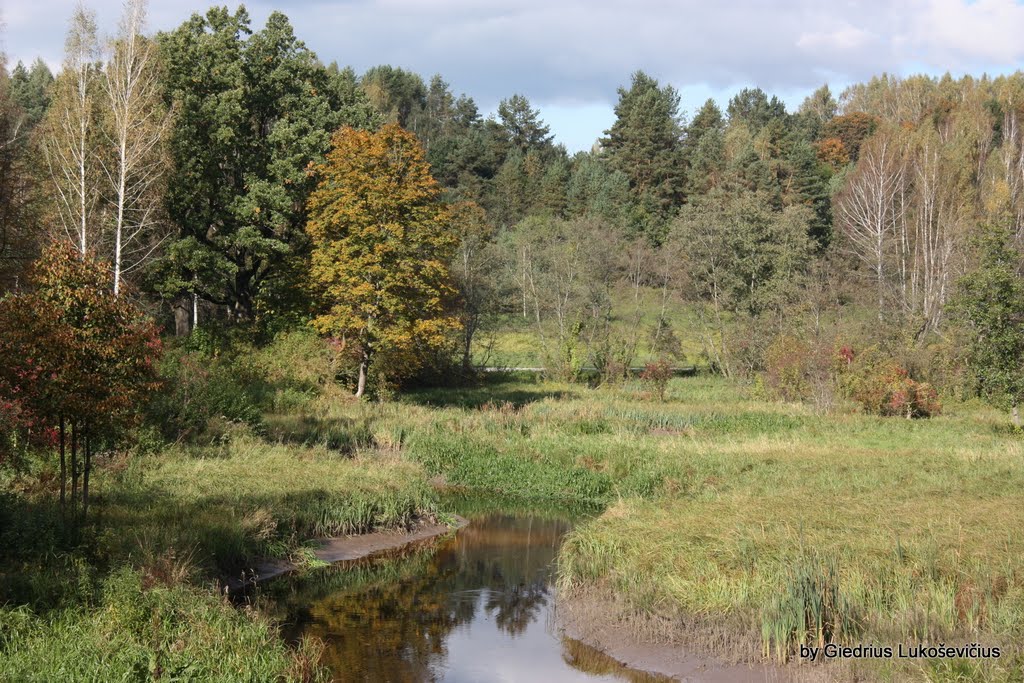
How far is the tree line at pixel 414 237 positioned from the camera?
3884 cm

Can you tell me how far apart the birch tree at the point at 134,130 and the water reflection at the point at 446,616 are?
2188cm

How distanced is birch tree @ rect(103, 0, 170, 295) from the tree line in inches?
5.1

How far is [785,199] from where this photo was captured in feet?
272

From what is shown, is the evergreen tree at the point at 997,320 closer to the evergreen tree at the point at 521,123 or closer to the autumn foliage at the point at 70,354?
the autumn foliage at the point at 70,354

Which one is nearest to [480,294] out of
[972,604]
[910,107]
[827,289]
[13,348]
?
[827,289]

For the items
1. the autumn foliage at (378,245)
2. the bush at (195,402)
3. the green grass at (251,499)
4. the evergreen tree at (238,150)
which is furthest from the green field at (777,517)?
the evergreen tree at (238,150)

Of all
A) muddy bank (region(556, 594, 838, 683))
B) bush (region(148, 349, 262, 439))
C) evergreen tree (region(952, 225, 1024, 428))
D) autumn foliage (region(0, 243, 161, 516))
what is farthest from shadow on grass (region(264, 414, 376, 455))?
evergreen tree (region(952, 225, 1024, 428))

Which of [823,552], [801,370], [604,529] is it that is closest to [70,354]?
[604,529]

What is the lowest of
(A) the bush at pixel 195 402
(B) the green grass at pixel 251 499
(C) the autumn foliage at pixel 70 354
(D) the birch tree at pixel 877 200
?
(B) the green grass at pixel 251 499

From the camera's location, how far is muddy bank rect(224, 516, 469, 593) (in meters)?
19.3

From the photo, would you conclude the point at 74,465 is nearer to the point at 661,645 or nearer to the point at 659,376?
the point at 661,645

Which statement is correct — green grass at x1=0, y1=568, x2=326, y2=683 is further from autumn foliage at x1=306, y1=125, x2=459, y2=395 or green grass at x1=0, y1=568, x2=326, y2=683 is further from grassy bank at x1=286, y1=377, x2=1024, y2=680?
autumn foliage at x1=306, y1=125, x2=459, y2=395

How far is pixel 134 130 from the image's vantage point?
3866cm

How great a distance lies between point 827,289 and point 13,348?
162 ft
